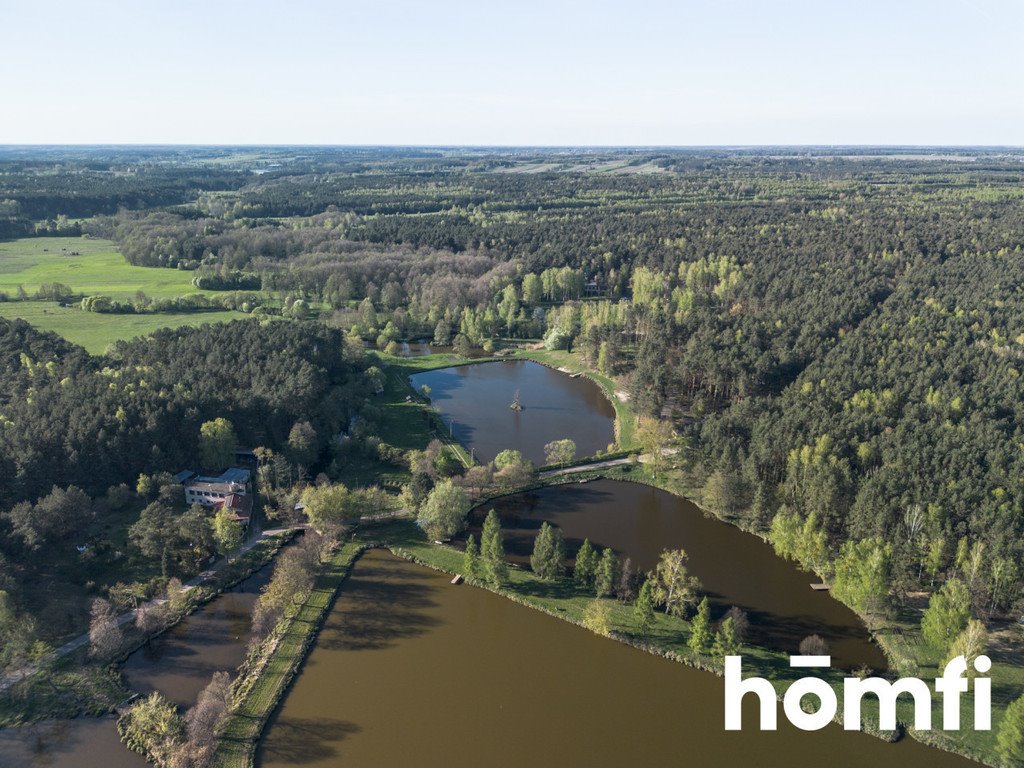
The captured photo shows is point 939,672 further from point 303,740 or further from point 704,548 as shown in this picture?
point 303,740

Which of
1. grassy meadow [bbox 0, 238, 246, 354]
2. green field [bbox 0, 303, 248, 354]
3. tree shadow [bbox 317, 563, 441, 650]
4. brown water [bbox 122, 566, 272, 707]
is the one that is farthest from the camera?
grassy meadow [bbox 0, 238, 246, 354]

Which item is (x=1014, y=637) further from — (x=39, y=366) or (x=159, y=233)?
(x=159, y=233)

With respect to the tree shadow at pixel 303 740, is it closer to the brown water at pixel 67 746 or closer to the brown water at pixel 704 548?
the brown water at pixel 67 746

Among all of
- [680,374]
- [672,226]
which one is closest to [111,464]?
[680,374]

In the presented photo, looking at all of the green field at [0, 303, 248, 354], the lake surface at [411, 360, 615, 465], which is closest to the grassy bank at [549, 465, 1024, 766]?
the lake surface at [411, 360, 615, 465]

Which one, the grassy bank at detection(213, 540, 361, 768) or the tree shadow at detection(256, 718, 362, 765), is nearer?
the tree shadow at detection(256, 718, 362, 765)

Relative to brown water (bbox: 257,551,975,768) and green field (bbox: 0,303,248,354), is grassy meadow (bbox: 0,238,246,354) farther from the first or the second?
brown water (bbox: 257,551,975,768)
